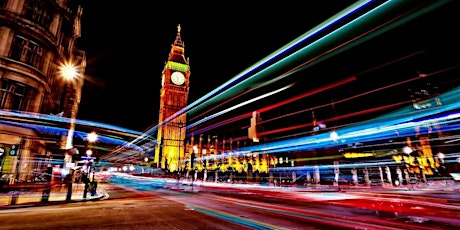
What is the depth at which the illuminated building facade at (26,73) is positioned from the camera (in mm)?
20000

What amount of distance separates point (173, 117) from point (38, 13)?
71.8 m

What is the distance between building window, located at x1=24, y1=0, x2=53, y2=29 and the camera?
73.3 ft

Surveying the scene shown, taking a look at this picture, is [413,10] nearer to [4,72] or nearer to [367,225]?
[367,225]

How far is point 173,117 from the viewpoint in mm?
94562

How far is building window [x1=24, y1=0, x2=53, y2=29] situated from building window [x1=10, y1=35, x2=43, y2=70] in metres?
2.07

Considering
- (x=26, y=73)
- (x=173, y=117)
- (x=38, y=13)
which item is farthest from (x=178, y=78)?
(x=26, y=73)

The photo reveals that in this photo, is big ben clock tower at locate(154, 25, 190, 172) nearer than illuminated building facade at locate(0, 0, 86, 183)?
No

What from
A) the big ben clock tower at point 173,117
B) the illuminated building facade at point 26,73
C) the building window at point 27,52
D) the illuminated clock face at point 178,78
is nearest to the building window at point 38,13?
the illuminated building facade at point 26,73

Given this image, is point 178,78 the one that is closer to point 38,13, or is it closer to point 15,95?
point 38,13

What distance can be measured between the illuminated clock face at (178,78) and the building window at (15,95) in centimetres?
7572

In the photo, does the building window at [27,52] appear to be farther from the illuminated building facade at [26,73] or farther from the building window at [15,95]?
the building window at [15,95]

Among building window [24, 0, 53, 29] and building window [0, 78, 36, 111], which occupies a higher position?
building window [24, 0, 53, 29]

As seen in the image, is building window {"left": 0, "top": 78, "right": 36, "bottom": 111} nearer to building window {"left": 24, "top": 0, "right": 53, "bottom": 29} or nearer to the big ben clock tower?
building window {"left": 24, "top": 0, "right": 53, "bottom": 29}

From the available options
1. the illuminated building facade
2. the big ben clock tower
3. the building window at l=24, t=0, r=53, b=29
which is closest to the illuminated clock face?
the big ben clock tower
